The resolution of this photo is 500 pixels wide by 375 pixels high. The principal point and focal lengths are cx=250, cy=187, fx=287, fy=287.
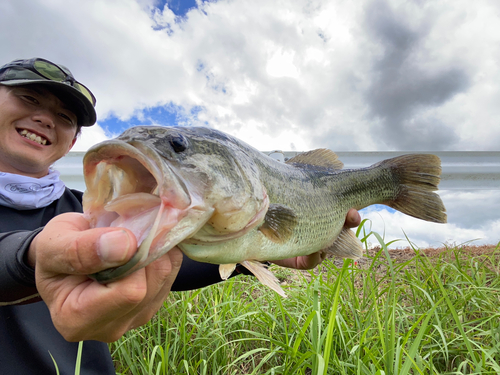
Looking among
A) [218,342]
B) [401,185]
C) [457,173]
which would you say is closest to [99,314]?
[218,342]

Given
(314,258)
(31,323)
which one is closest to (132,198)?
(314,258)

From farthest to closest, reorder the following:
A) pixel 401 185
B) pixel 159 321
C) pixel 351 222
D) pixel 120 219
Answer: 1. pixel 159 321
2. pixel 401 185
3. pixel 351 222
4. pixel 120 219

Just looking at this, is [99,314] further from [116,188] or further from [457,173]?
[457,173]

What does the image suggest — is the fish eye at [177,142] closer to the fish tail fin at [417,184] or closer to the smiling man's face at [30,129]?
the fish tail fin at [417,184]

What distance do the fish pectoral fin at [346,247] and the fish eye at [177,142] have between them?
150 centimetres

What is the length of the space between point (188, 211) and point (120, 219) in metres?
0.22

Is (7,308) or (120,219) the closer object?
(120,219)

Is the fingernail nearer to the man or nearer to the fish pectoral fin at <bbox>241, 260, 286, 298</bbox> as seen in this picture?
the man

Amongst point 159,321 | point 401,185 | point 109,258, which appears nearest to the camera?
point 109,258

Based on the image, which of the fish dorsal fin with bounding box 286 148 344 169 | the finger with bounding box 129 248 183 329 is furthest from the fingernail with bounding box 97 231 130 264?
the fish dorsal fin with bounding box 286 148 344 169

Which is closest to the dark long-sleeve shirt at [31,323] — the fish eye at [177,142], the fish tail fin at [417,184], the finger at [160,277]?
the finger at [160,277]

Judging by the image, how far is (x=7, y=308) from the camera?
6.42 ft

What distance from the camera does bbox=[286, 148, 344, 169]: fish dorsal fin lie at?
7.02ft

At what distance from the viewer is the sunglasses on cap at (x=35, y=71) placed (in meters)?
2.44
